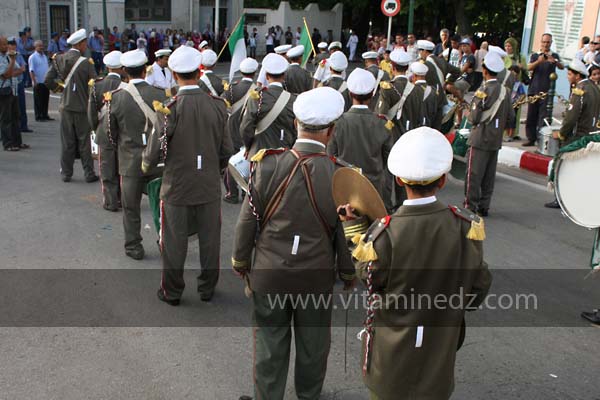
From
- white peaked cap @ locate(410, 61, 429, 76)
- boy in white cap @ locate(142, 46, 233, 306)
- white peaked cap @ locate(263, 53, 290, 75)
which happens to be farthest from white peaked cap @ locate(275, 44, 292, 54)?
boy in white cap @ locate(142, 46, 233, 306)

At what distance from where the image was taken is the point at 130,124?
6.87 meters

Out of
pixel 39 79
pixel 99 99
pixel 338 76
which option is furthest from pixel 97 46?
pixel 99 99

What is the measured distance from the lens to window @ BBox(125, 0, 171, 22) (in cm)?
3116

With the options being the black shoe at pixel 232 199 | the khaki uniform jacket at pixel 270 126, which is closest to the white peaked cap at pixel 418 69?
the khaki uniform jacket at pixel 270 126

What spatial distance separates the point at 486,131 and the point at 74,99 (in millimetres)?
5778

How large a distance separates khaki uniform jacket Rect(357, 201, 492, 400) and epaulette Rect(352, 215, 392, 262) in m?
0.02

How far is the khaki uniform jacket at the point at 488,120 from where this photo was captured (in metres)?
8.35

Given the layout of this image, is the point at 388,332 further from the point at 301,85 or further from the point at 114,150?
the point at 301,85

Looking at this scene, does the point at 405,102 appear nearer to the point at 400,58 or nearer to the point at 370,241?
the point at 400,58

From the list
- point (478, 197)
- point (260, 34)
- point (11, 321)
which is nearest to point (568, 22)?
point (478, 197)

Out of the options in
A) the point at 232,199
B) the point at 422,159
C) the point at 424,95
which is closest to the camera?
the point at 422,159

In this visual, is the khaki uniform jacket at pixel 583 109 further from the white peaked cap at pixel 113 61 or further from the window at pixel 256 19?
the window at pixel 256 19

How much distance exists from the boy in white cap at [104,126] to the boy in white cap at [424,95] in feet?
12.7

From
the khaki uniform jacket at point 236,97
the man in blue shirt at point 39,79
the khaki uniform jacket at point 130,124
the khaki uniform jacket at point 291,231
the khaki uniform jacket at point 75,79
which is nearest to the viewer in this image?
the khaki uniform jacket at point 291,231
